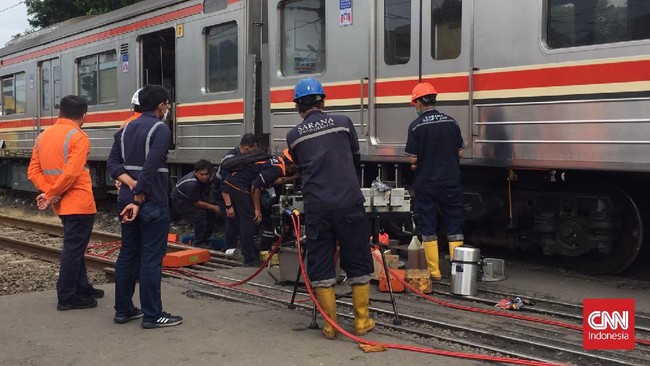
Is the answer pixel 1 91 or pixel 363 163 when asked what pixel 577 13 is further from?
pixel 1 91

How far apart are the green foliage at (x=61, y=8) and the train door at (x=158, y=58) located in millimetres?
16595

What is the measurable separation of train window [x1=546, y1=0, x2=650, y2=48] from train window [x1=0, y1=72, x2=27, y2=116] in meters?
12.5

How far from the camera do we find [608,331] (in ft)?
14.5

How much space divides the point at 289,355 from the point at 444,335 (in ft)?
3.50

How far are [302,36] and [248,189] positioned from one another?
190 centimetres

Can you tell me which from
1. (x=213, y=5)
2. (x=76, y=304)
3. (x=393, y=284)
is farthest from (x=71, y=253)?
(x=213, y=5)

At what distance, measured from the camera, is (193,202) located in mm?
9156

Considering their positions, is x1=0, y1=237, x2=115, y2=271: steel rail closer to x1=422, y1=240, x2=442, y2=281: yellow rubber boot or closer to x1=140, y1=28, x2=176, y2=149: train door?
x1=140, y1=28, x2=176, y2=149: train door

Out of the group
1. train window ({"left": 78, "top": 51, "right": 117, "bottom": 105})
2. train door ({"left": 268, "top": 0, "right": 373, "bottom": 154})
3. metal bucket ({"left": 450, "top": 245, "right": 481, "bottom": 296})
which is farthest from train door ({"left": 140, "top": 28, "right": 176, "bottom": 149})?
metal bucket ({"left": 450, "top": 245, "right": 481, "bottom": 296})

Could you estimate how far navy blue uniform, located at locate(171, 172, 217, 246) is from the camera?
29.8 feet


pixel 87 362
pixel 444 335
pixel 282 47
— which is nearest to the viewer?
pixel 87 362

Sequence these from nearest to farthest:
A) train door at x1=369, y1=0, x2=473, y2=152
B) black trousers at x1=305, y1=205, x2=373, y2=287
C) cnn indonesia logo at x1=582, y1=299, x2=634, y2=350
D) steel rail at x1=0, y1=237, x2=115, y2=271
Result: cnn indonesia logo at x1=582, y1=299, x2=634, y2=350
black trousers at x1=305, y1=205, x2=373, y2=287
train door at x1=369, y1=0, x2=473, y2=152
steel rail at x1=0, y1=237, x2=115, y2=271

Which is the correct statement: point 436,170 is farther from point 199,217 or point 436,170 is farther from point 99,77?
point 99,77

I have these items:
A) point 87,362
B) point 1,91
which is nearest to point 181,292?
point 87,362
